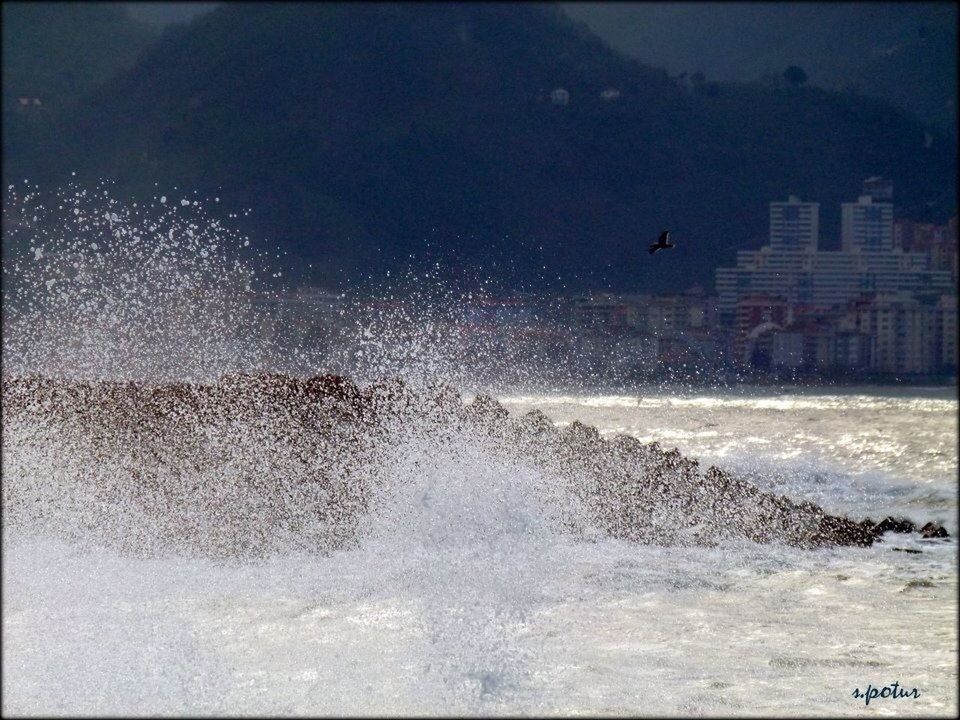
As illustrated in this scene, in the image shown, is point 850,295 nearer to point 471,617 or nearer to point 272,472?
point 272,472

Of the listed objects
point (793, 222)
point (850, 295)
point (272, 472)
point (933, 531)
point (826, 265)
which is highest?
point (793, 222)

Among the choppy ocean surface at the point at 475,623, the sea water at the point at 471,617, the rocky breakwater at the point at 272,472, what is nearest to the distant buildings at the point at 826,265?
the rocky breakwater at the point at 272,472

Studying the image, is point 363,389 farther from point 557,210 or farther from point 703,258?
point 557,210

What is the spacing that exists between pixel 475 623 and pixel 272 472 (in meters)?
6.86

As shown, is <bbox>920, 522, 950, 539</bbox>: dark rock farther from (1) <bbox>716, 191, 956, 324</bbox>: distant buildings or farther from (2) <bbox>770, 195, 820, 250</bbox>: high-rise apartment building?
(2) <bbox>770, 195, 820, 250</bbox>: high-rise apartment building

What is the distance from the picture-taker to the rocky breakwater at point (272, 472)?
13555 millimetres

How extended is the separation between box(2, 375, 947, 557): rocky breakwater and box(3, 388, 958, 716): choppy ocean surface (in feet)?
2.80

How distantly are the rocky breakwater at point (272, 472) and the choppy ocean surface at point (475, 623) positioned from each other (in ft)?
2.80

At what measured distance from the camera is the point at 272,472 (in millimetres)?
16031

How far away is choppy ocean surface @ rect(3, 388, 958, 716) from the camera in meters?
7.93

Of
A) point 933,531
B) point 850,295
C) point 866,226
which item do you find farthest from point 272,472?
point 866,226

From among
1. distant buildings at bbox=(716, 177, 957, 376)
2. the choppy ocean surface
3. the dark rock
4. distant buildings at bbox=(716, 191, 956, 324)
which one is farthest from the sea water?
distant buildings at bbox=(716, 191, 956, 324)

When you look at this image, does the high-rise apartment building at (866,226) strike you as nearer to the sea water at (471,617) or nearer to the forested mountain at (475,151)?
the forested mountain at (475,151)

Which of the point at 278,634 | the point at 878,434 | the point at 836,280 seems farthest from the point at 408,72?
the point at 278,634
